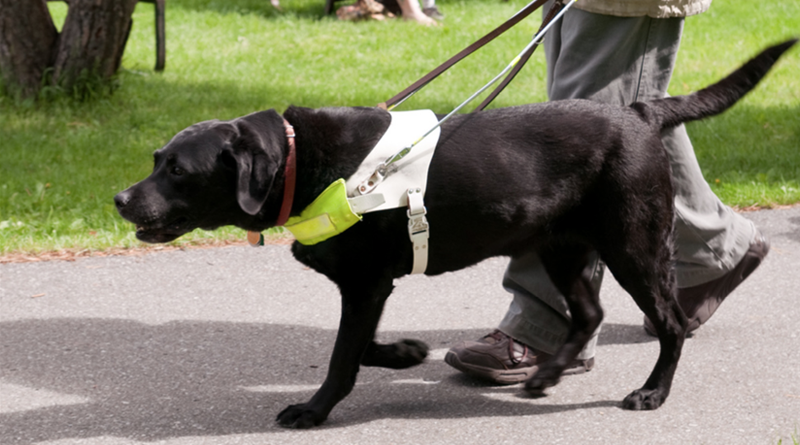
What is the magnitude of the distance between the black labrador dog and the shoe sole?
238 mm

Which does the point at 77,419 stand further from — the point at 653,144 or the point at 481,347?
the point at 653,144

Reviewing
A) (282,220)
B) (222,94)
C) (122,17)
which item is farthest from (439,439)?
(222,94)

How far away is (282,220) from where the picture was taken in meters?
3.08

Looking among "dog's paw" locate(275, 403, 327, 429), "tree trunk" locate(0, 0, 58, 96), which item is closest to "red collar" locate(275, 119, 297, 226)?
"dog's paw" locate(275, 403, 327, 429)

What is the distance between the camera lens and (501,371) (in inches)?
139

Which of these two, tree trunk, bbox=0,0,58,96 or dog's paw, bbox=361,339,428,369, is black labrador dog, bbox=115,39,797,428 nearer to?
dog's paw, bbox=361,339,428,369

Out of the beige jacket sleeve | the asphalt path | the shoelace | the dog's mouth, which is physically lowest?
the asphalt path

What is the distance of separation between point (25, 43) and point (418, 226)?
5.93m

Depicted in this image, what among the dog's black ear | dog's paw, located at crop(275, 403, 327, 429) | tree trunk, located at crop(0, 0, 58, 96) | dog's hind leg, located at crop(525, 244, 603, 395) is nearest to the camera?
the dog's black ear

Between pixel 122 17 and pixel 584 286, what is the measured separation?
5.58 m

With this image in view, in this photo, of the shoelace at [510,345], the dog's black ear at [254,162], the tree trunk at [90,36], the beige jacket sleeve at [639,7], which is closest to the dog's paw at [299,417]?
the dog's black ear at [254,162]

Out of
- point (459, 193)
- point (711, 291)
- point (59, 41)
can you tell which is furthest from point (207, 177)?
point (59, 41)

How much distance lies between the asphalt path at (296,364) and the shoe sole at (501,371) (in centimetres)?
4

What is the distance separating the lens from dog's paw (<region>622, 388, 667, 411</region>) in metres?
3.28
